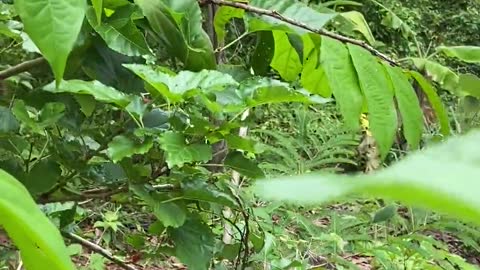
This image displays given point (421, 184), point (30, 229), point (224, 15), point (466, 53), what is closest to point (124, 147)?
point (224, 15)

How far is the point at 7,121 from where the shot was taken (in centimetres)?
72

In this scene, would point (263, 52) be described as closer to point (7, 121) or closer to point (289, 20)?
point (289, 20)

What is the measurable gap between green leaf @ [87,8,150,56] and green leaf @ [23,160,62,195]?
0.51 ft

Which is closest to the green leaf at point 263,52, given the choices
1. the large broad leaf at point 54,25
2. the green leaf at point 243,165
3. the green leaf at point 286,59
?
the green leaf at point 286,59

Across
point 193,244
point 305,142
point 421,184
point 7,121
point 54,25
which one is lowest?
point 305,142

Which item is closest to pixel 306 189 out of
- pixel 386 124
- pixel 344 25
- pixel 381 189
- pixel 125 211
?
pixel 381 189

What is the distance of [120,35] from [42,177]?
18 centimetres

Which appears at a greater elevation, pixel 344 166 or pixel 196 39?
pixel 196 39

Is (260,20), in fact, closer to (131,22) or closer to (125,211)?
(131,22)

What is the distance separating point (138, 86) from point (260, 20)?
161mm

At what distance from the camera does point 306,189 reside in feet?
0.25

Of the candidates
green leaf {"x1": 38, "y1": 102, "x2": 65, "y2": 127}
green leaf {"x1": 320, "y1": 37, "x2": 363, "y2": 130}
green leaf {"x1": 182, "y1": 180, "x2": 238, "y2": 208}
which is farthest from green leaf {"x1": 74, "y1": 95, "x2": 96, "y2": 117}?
green leaf {"x1": 320, "y1": 37, "x2": 363, "y2": 130}

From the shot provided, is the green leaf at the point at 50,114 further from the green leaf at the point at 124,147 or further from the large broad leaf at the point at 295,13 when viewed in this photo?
the large broad leaf at the point at 295,13

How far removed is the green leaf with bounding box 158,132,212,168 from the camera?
24.9 inches
